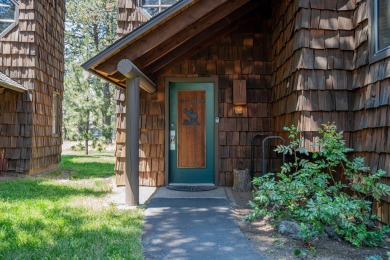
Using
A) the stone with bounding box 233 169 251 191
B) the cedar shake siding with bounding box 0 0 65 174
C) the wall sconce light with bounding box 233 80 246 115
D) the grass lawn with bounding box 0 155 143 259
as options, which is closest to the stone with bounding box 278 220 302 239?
the grass lawn with bounding box 0 155 143 259

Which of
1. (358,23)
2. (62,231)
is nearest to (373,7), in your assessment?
(358,23)

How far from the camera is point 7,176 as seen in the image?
6.47 meters

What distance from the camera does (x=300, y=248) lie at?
2.64 m

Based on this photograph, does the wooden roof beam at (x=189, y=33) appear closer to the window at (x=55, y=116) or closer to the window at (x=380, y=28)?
the window at (x=380, y=28)

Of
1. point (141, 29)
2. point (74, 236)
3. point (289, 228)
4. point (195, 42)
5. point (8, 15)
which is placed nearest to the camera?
point (74, 236)

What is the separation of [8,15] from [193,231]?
245 inches

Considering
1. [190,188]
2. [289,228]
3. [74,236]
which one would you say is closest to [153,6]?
[190,188]

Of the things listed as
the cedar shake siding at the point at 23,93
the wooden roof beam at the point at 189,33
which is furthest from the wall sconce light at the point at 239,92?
the cedar shake siding at the point at 23,93

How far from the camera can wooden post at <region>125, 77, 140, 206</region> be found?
4.06 meters

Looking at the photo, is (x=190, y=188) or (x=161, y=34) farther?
(x=190, y=188)

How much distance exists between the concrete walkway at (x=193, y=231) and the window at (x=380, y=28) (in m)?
2.32

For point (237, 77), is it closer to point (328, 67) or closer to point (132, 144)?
point (328, 67)

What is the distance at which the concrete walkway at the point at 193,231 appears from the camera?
8.37ft

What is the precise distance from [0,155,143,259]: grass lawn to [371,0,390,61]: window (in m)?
3.00
